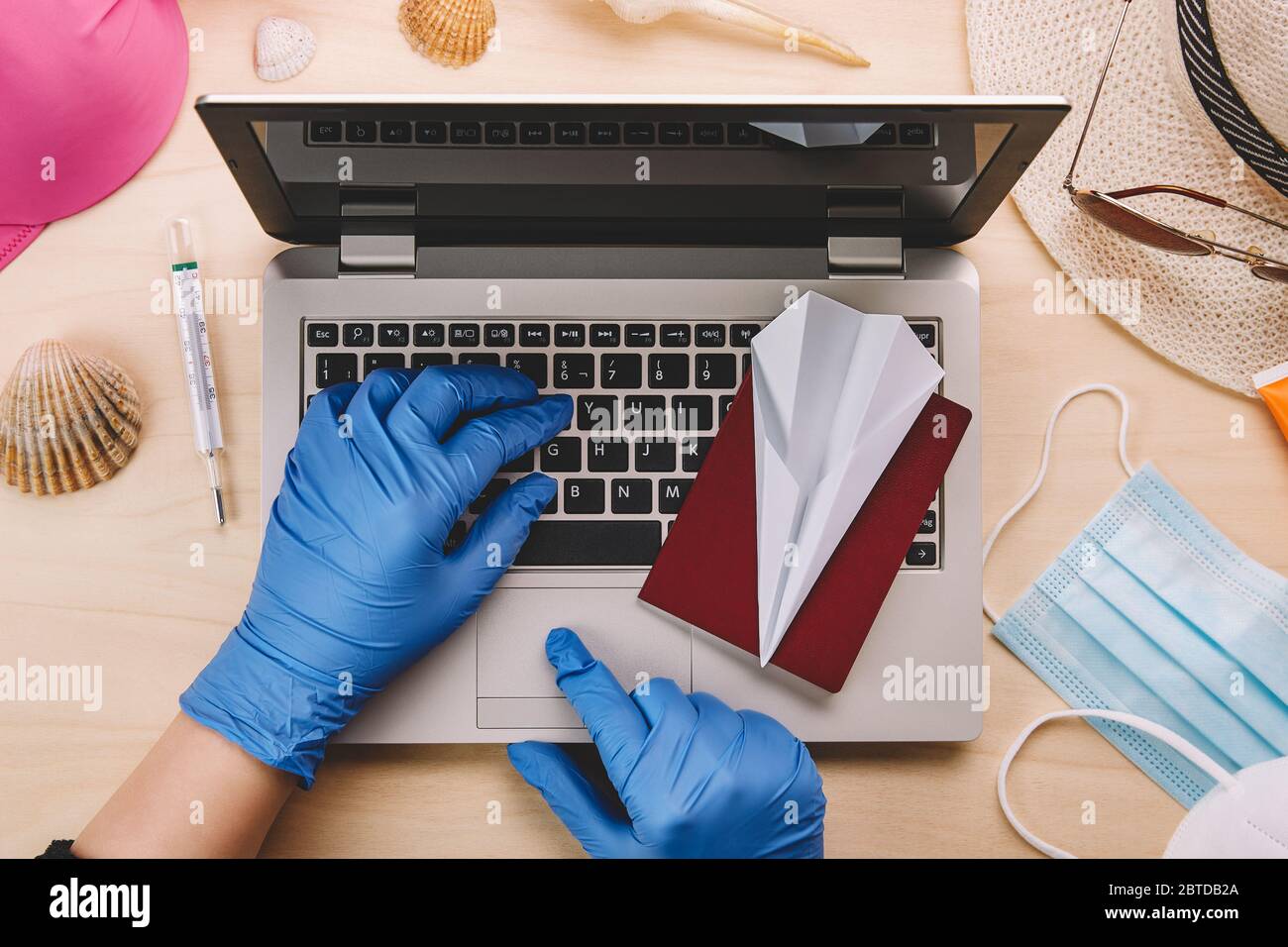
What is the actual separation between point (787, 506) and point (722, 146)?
0.78 ft

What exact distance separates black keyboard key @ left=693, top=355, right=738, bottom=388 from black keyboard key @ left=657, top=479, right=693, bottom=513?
0.23ft

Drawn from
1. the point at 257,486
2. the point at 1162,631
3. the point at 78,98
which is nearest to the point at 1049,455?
the point at 1162,631

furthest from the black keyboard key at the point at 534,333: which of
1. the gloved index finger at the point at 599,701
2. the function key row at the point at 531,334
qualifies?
the gloved index finger at the point at 599,701

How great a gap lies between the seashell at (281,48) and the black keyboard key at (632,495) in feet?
1.27

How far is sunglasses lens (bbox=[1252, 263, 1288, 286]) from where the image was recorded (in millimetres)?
564

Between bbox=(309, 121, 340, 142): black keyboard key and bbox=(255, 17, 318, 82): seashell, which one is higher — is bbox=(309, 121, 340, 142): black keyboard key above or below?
below

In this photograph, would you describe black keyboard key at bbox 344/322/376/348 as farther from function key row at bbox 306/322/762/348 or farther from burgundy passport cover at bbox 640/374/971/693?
burgundy passport cover at bbox 640/374/971/693

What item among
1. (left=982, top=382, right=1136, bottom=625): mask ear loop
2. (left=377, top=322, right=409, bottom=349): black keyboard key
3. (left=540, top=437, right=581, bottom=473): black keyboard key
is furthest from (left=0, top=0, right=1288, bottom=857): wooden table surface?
(left=540, top=437, right=581, bottom=473): black keyboard key

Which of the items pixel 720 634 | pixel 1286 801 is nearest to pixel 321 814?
pixel 720 634

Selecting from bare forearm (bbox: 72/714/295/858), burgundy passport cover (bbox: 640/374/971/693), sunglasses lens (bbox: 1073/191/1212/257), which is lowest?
bare forearm (bbox: 72/714/295/858)

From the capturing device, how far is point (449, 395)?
56 centimetres

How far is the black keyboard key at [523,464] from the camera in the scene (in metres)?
0.59

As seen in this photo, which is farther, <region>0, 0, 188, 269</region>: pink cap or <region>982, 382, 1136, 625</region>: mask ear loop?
<region>982, 382, 1136, 625</region>: mask ear loop
